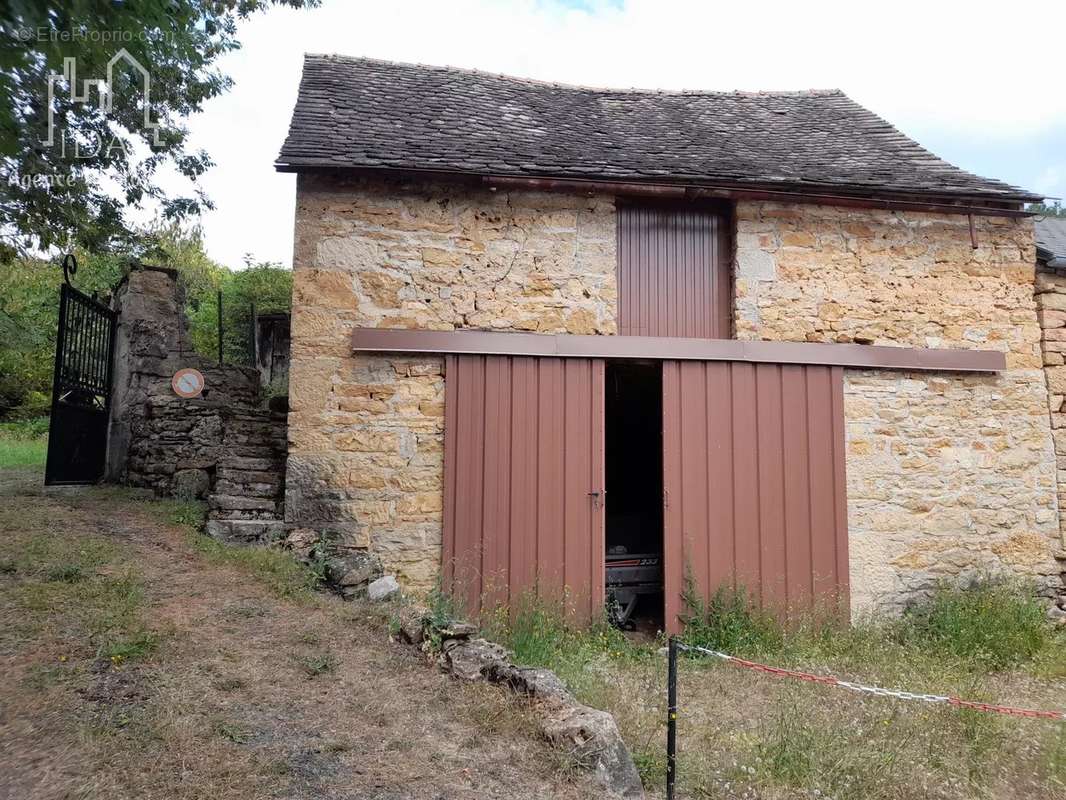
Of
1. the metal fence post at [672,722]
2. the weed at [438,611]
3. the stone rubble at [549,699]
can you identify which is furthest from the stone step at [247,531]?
the metal fence post at [672,722]

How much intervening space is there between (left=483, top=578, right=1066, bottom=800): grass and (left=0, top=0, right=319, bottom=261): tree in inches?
159

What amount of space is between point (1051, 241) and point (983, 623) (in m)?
4.29

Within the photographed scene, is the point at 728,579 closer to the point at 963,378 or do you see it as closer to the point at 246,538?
the point at 963,378

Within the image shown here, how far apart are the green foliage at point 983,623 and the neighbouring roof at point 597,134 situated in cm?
383

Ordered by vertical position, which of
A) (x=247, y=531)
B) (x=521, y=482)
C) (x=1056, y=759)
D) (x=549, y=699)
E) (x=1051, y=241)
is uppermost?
(x=1051, y=241)

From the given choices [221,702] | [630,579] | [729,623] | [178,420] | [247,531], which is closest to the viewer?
[221,702]

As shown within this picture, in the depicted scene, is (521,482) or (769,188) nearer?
(521,482)

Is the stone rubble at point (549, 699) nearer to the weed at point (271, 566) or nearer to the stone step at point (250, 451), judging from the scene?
the weed at point (271, 566)

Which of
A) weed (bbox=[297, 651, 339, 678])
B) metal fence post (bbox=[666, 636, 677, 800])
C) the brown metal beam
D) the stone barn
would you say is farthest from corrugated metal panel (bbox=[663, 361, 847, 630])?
weed (bbox=[297, 651, 339, 678])

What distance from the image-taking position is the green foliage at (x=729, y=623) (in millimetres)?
5754

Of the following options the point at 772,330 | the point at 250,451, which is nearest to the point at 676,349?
the point at 772,330

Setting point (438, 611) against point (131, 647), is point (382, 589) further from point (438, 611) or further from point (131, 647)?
point (131, 647)

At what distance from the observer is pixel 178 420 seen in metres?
7.17

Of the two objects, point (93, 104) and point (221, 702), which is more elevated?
point (93, 104)
